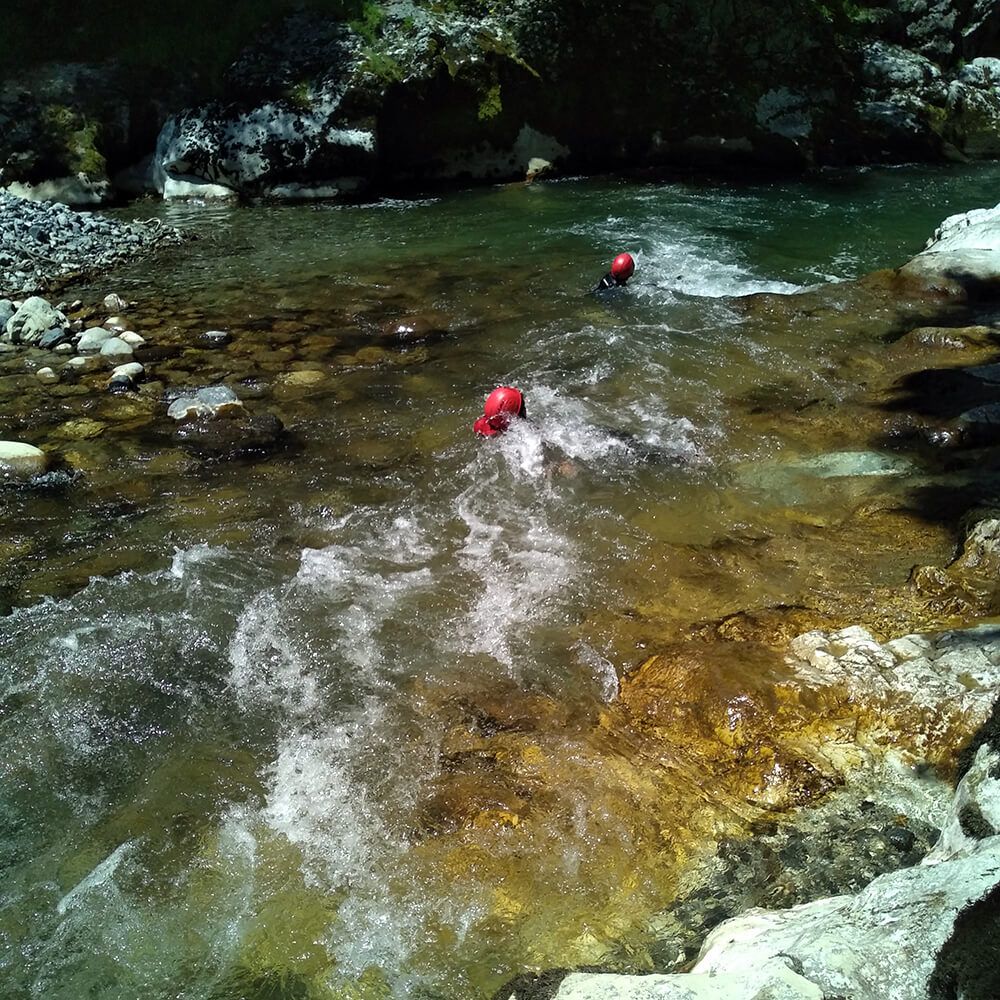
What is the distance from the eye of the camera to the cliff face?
16812 millimetres

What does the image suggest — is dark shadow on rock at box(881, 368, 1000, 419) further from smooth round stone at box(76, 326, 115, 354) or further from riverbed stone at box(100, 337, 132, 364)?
smooth round stone at box(76, 326, 115, 354)

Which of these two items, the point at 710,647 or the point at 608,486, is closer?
the point at 710,647

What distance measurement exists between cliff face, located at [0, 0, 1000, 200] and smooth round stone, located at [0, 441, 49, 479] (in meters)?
10.7

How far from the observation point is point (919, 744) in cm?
414

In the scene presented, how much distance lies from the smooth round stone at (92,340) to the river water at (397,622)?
647 millimetres

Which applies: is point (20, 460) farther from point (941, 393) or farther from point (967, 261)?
point (967, 261)

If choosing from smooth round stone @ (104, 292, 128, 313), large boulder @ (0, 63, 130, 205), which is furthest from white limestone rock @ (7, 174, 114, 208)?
smooth round stone @ (104, 292, 128, 313)

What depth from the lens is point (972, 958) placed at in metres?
2.28

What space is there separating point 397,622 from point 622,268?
23.4 ft

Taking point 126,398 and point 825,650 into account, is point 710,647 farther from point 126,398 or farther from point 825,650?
point 126,398

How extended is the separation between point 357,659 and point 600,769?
1.67 m

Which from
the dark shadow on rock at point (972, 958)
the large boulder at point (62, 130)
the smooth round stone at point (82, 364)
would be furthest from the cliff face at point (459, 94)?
→ the dark shadow on rock at point (972, 958)

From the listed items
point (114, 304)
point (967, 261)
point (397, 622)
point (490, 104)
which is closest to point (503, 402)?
point (397, 622)

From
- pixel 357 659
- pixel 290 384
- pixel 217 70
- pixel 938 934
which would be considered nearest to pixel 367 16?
pixel 217 70
